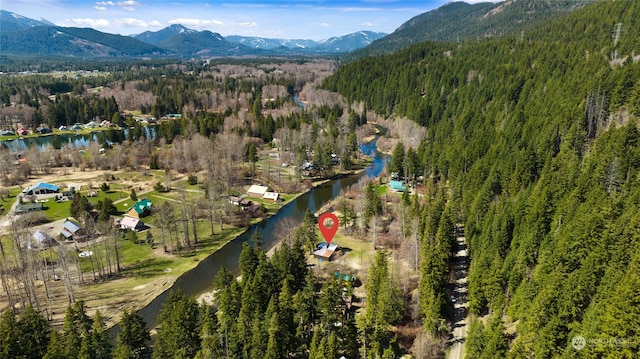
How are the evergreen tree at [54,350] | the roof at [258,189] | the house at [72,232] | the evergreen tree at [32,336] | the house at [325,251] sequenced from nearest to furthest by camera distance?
the evergreen tree at [54,350] → the evergreen tree at [32,336] → the house at [325,251] → the house at [72,232] → the roof at [258,189]

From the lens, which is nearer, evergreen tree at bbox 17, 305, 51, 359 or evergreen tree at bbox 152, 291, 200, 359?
evergreen tree at bbox 17, 305, 51, 359

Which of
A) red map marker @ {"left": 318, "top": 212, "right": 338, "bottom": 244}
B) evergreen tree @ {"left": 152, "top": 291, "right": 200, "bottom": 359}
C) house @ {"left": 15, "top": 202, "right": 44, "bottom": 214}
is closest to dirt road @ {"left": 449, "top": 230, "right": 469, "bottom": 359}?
red map marker @ {"left": 318, "top": 212, "right": 338, "bottom": 244}

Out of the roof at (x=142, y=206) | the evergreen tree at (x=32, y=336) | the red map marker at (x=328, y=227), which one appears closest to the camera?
the evergreen tree at (x=32, y=336)

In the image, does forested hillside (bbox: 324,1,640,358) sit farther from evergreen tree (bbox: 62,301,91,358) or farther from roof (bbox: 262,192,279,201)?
roof (bbox: 262,192,279,201)

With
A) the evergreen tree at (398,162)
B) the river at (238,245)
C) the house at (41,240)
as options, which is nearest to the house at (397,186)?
the evergreen tree at (398,162)

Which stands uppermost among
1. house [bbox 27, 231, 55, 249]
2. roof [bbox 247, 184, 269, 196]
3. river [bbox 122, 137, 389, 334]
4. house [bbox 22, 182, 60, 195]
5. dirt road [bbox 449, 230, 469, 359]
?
house [bbox 22, 182, 60, 195]

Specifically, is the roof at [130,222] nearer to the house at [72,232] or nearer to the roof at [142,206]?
the roof at [142,206]
